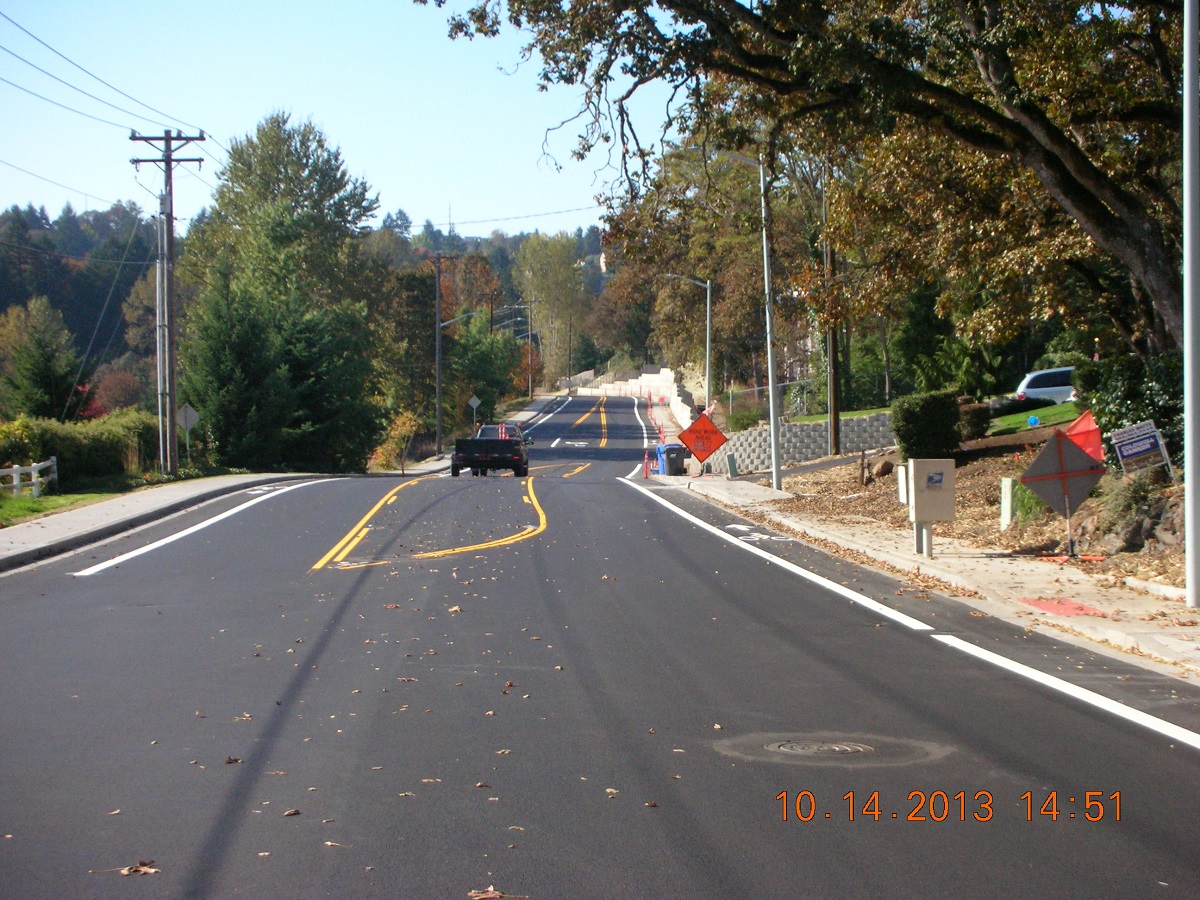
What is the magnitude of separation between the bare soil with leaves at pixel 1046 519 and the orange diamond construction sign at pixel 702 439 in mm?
4541

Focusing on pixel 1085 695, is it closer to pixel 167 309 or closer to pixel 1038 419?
pixel 1038 419

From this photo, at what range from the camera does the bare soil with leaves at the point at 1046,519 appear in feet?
41.5

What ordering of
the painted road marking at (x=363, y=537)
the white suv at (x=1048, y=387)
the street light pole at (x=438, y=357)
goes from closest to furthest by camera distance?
1. the painted road marking at (x=363, y=537)
2. the white suv at (x=1048, y=387)
3. the street light pole at (x=438, y=357)

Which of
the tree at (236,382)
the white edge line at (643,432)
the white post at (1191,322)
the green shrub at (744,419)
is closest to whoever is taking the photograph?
the white post at (1191,322)

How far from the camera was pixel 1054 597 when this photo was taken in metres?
11.4

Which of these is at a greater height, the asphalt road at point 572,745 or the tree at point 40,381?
the tree at point 40,381

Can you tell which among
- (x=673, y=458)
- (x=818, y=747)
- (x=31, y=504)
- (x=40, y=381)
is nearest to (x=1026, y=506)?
(x=818, y=747)

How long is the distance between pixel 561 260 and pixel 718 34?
391ft

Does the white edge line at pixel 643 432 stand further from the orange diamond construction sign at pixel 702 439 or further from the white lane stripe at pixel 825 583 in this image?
the white lane stripe at pixel 825 583

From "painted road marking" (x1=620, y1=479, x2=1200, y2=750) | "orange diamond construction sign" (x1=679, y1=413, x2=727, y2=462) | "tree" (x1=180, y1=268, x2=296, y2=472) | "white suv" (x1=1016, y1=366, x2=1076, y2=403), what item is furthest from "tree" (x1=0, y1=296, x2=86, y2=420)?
"painted road marking" (x1=620, y1=479, x2=1200, y2=750)

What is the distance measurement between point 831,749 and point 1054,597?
5.94 metres

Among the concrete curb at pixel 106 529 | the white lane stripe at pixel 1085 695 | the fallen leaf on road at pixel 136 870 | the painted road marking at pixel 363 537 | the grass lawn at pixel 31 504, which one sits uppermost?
the grass lawn at pixel 31 504

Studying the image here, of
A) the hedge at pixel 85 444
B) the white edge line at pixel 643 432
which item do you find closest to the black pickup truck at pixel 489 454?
the hedge at pixel 85 444

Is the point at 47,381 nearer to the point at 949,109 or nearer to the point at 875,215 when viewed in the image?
the point at 875,215
